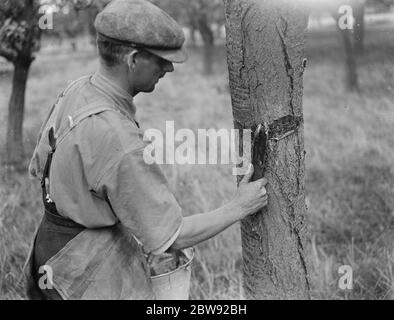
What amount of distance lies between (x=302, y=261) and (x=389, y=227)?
6.97 feet

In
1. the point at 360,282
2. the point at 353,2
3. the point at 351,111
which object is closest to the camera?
the point at 360,282

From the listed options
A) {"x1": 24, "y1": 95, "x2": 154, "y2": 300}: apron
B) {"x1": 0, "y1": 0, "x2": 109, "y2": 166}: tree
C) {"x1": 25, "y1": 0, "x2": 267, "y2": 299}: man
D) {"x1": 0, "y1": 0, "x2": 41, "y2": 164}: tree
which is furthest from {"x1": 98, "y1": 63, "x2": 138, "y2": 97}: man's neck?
{"x1": 0, "y1": 0, "x2": 41, "y2": 164}: tree

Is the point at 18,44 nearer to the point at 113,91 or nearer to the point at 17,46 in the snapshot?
the point at 17,46

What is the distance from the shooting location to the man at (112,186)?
162cm

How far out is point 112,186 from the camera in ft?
5.28

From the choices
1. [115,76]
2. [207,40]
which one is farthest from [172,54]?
[207,40]

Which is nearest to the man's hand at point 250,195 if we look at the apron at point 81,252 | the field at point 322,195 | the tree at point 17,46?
the apron at point 81,252

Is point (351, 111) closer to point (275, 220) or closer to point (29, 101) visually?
point (275, 220)

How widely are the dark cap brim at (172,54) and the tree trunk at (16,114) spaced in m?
4.64

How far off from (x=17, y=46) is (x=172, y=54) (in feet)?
15.0

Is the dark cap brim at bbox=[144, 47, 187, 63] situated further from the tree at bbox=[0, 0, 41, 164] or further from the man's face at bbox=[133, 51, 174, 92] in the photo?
the tree at bbox=[0, 0, 41, 164]

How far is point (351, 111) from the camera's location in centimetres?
750

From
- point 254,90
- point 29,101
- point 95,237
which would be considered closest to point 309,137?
point 254,90
